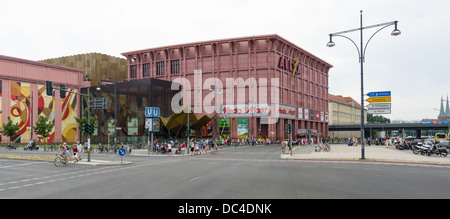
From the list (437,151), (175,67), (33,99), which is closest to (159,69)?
(175,67)

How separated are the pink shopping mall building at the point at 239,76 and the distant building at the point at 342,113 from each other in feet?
139

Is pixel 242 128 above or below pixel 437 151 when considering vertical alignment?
above

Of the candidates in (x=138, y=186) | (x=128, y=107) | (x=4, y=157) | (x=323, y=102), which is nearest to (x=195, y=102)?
(x=128, y=107)

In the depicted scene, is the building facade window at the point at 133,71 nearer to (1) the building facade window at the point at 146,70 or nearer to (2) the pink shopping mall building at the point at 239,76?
(2) the pink shopping mall building at the point at 239,76

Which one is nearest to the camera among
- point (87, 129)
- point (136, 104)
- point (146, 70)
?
point (87, 129)

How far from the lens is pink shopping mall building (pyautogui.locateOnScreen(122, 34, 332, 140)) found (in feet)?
255

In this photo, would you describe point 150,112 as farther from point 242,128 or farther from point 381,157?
point 381,157

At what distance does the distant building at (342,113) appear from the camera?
424 feet

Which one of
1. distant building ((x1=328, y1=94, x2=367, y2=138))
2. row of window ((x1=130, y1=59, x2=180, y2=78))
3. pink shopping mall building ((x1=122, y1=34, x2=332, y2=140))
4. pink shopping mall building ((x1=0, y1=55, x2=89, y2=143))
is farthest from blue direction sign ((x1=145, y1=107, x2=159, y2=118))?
distant building ((x1=328, y1=94, x2=367, y2=138))

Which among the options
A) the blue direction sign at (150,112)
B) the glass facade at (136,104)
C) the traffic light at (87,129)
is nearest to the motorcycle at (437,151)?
the traffic light at (87,129)

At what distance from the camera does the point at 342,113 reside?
139 metres

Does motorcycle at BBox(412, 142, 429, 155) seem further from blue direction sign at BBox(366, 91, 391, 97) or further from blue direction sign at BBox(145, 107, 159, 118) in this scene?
blue direction sign at BBox(145, 107, 159, 118)

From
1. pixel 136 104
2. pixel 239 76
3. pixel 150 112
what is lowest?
pixel 150 112

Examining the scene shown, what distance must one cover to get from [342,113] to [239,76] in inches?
2945
